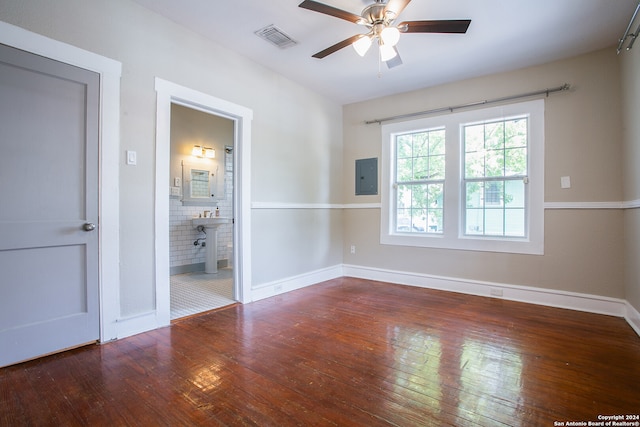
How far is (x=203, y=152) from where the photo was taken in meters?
5.38

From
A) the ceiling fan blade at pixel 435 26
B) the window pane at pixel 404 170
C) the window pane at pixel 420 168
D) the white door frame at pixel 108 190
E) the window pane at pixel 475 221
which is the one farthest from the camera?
the window pane at pixel 404 170

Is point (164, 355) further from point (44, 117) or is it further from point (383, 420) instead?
point (44, 117)

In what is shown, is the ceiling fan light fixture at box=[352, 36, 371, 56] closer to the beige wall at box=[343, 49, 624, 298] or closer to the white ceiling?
the white ceiling

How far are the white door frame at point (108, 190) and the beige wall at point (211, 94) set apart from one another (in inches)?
2.2

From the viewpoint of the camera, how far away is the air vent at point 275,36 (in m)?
2.88

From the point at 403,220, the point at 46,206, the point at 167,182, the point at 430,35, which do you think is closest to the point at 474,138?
the point at 403,220

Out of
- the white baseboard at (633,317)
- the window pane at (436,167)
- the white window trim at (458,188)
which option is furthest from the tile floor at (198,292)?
the white baseboard at (633,317)

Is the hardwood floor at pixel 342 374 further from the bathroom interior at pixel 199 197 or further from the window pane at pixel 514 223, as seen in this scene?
the bathroom interior at pixel 199 197

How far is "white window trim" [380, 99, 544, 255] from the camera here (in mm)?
3467

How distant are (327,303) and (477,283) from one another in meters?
1.95

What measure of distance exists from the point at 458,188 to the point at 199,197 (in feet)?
13.7

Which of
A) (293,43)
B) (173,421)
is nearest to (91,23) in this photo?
(293,43)

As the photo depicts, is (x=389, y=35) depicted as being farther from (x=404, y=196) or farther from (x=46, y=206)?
(x=46, y=206)

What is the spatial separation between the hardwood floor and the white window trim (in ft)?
3.18
